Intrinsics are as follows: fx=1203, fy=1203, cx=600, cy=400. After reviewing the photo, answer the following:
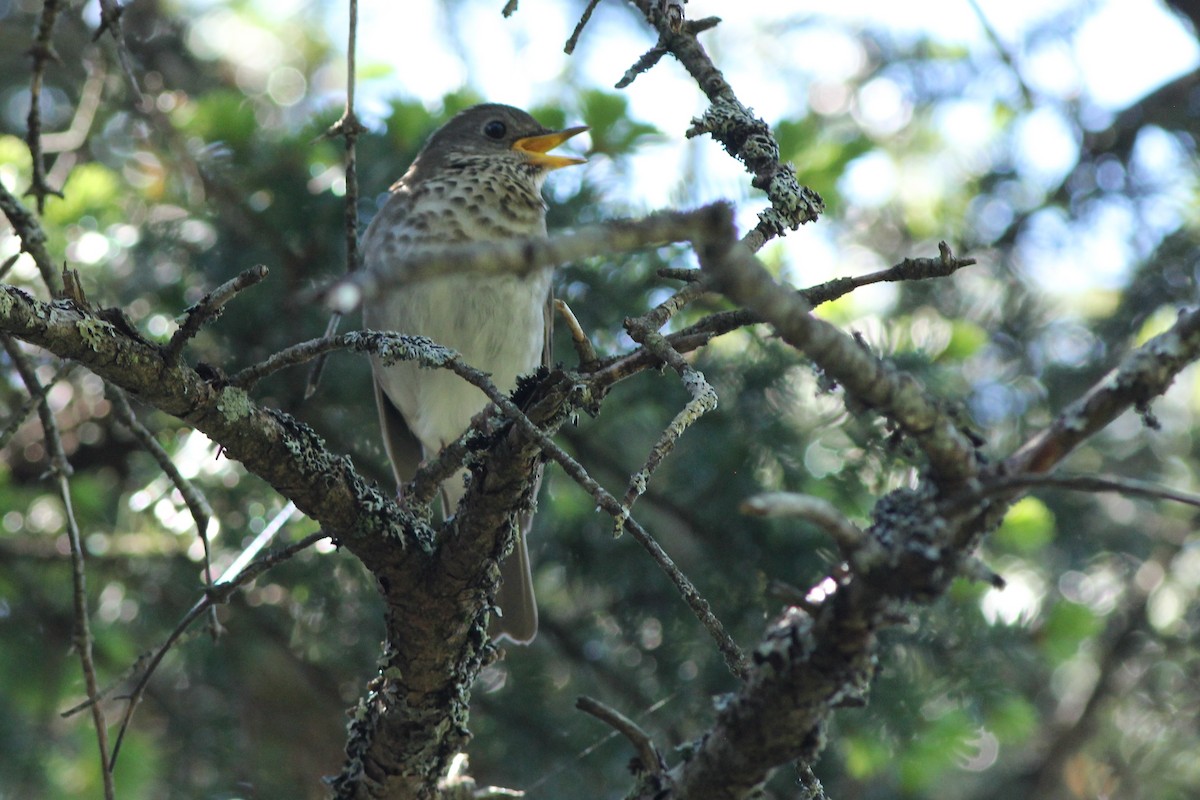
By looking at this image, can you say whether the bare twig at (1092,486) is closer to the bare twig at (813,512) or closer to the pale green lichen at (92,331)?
the bare twig at (813,512)

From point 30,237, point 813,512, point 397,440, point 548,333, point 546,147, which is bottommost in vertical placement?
point 813,512

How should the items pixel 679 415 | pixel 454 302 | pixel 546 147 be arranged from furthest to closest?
1. pixel 546 147
2. pixel 454 302
3. pixel 679 415

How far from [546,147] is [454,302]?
0.74 m

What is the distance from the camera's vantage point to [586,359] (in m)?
1.49

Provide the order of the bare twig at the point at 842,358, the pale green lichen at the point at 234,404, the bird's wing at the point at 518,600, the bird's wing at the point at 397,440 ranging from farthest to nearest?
the bird's wing at the point at 397,440 → the bird's wing at the point at 518,600 → the pale green lichen at the point at 234,404 → the bare twig at the point at 842,358

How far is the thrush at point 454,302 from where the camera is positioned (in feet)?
9.70

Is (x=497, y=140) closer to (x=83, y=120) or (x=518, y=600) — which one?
(x=83, y=120)

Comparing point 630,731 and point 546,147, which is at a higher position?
point 546,147

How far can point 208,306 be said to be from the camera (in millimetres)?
1271

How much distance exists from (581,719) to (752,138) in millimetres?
1681

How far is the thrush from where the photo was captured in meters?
2.96

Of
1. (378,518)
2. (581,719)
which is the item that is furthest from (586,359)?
(581,719)

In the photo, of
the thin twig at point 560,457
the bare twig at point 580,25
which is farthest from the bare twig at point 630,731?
the bare twig at point 580,25

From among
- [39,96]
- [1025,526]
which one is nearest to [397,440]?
[39,96]
